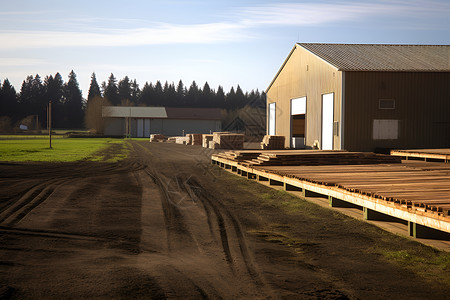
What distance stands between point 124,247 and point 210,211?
3.40 m

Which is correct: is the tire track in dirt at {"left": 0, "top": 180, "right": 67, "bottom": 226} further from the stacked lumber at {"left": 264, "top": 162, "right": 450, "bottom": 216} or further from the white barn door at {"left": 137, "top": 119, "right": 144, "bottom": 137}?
the white barn door at {"left": 137, "top": 119, "right": 144, "bottom": 137}

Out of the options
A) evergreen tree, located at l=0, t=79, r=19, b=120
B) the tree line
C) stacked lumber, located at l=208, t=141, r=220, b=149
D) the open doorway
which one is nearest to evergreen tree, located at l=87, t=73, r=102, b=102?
the tree line

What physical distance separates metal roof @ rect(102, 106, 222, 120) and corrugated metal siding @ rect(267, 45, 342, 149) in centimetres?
4763

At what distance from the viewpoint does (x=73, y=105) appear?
14200cm

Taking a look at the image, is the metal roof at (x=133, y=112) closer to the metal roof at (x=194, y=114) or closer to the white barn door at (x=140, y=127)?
the white barn door at (x=140, y=127)

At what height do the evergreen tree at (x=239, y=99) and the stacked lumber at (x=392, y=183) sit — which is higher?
the evergreen tree at (x=239, y=99)

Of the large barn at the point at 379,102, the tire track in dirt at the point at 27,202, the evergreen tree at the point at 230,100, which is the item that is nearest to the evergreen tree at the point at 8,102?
the evergreen tree at the point at 230,100

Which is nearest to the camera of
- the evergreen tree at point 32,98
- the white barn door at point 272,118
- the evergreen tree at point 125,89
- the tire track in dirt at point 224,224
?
the tire track in dirt at point 224,224

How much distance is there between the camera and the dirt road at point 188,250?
4.96m

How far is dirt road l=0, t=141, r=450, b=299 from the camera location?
16.3ft

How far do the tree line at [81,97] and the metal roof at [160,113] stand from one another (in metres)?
48.0

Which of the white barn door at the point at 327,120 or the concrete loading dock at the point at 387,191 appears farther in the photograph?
the white barn door at the point at 327,120

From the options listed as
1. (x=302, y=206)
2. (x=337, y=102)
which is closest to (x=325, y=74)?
(x=337, y=102)

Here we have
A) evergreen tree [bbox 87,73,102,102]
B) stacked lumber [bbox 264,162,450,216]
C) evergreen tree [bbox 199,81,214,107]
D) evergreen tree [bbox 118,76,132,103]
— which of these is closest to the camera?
stacked lumber [bbox 264,162,450,216]
